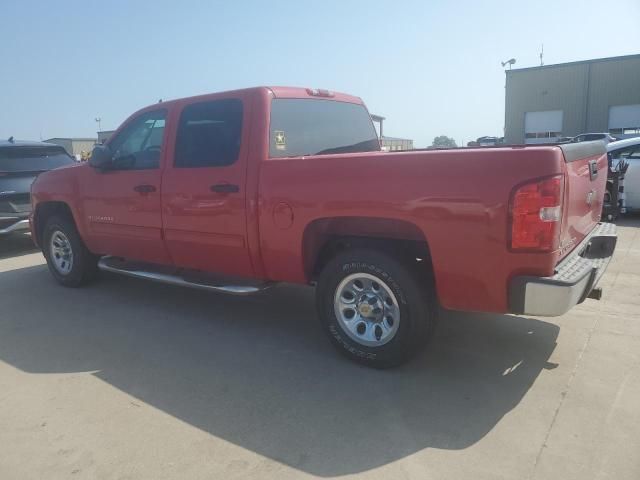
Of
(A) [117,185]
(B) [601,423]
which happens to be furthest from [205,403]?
(A) [117,185]

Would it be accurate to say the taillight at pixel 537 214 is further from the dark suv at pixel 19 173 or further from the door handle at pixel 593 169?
the dark suv at pixel 19 173

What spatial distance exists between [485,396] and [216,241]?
7.77ft

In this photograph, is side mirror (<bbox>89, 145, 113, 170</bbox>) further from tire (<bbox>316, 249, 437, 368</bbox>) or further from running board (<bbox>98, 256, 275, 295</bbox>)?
tire (<bbox>316, 249, 437, 368</bbox>)

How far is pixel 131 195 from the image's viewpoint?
16.2 ft

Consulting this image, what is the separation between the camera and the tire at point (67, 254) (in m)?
5.83

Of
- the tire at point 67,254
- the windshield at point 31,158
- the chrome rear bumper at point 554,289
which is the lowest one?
the tire at point 67,254

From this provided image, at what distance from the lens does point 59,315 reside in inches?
200

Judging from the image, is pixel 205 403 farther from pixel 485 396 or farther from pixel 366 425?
pixel 485 396

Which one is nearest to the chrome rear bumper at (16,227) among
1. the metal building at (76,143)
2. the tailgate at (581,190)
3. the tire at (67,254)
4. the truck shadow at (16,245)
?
the truck shadow at (16,245)

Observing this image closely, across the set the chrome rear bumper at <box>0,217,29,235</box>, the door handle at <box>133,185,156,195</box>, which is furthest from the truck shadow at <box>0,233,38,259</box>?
the door handle at <box>133,185,156,195</box>

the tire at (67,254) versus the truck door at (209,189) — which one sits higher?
the truck door at (209,189)

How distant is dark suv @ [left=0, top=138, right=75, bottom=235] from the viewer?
8.23 m

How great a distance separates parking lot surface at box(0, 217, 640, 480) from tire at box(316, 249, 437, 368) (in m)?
0.19

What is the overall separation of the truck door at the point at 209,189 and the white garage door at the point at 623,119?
3222cm
